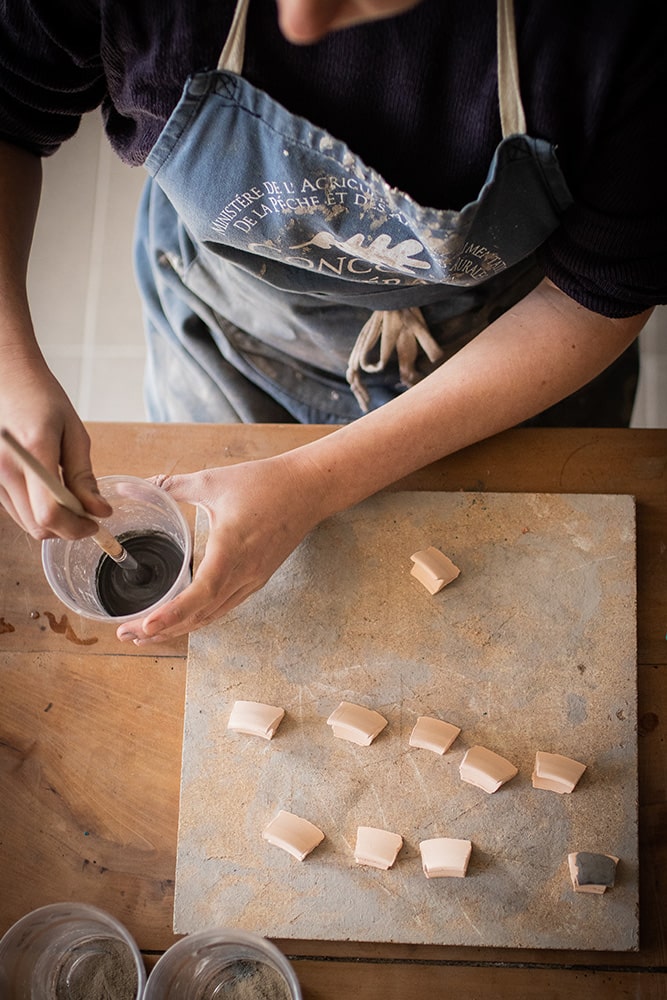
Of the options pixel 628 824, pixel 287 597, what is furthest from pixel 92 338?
pixel 628 824

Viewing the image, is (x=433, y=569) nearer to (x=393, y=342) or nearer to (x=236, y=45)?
(x=393, y=342)

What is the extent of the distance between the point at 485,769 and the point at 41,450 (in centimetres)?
46

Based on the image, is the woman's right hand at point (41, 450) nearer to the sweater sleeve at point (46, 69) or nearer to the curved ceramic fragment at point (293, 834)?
the sweater sleeve at point (46, 69)

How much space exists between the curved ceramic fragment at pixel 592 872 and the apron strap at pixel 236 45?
68 cm

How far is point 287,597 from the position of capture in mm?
797

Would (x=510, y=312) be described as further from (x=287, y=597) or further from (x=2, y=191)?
(x=2, y=191)

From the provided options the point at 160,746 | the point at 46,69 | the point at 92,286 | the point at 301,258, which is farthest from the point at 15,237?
the point at 92,286

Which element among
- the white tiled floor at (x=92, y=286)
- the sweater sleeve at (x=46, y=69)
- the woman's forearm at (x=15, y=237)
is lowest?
the white tiled floor at (x=92, y=286)

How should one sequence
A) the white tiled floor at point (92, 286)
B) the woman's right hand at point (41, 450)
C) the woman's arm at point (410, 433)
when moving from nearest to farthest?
the woman's right hand at point (41, 450)
the woman's arm at point (410, 433)
the white tiled floor at point (92, 286)

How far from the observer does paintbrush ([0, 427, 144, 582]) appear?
0.54 meters

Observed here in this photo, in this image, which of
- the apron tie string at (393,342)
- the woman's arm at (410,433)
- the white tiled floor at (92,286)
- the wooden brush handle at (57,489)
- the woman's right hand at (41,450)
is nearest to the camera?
the wooden brush handle at (57,489)

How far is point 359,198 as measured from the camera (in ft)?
2.17

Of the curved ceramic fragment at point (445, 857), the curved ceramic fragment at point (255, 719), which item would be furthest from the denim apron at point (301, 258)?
the curved ceramic fragment at point (445, 857)

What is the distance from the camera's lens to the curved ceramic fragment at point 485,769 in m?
0.73
